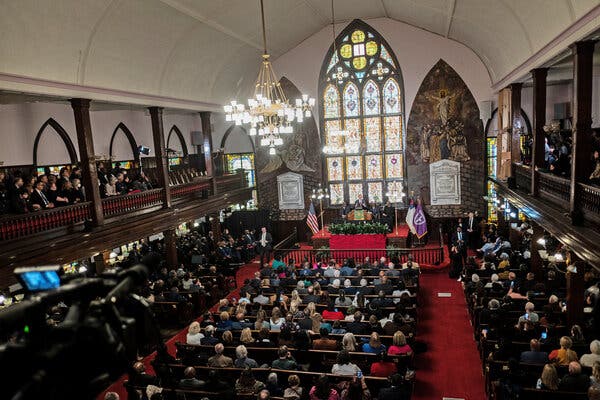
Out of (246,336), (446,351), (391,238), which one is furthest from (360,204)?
(246,336)

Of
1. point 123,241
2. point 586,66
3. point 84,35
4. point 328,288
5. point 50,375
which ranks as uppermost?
point 84,35

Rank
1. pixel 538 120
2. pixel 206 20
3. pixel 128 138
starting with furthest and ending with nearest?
pixel 128 138 < pixel 206 20 < pixel 538 120

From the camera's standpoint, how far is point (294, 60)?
2247cm

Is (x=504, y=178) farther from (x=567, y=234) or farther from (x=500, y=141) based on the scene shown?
(x=567, y=234)

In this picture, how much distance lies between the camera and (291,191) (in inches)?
918

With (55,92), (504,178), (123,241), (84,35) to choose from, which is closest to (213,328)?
(123,241)

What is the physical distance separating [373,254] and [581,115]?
416 inches

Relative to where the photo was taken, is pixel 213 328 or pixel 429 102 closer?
pixel 213 328

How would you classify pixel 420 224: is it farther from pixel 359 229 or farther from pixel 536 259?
pixel 536 259

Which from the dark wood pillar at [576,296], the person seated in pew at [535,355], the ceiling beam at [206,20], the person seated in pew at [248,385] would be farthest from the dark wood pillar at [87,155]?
the dark wood pillar at [576,296]

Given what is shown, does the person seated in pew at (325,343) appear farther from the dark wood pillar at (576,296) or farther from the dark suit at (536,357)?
the dark wood pillar at (576,296)

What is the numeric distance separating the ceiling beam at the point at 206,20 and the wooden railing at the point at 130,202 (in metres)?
5.68

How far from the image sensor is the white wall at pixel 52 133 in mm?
14664

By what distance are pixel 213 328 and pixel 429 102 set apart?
15.3 m
